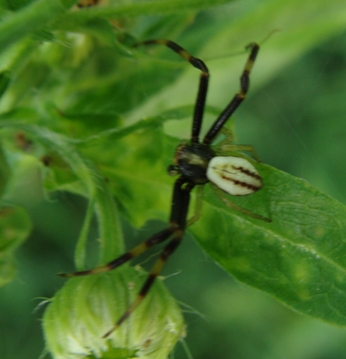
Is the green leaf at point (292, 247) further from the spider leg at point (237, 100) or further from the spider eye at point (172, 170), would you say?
the spider leg at point (237, 100)

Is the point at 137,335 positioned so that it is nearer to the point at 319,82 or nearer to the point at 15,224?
the point at 15,224

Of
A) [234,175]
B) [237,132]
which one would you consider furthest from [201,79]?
[237,132]

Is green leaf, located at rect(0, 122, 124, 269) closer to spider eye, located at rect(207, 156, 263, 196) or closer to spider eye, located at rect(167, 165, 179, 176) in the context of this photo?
spider eye, located at rect(167, 165, 179, 176)

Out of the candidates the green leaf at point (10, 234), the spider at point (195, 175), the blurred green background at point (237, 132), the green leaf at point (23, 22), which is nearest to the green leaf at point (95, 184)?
the spider at point (195, 175)

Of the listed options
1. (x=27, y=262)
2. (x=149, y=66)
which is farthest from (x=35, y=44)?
(x=27, y=262)

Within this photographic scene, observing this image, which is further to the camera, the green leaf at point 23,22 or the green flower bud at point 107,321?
the green flower bud at point 107,321

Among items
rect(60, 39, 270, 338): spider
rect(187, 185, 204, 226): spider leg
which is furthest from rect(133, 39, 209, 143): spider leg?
rect(187, 185, 204, 226): spider leg
